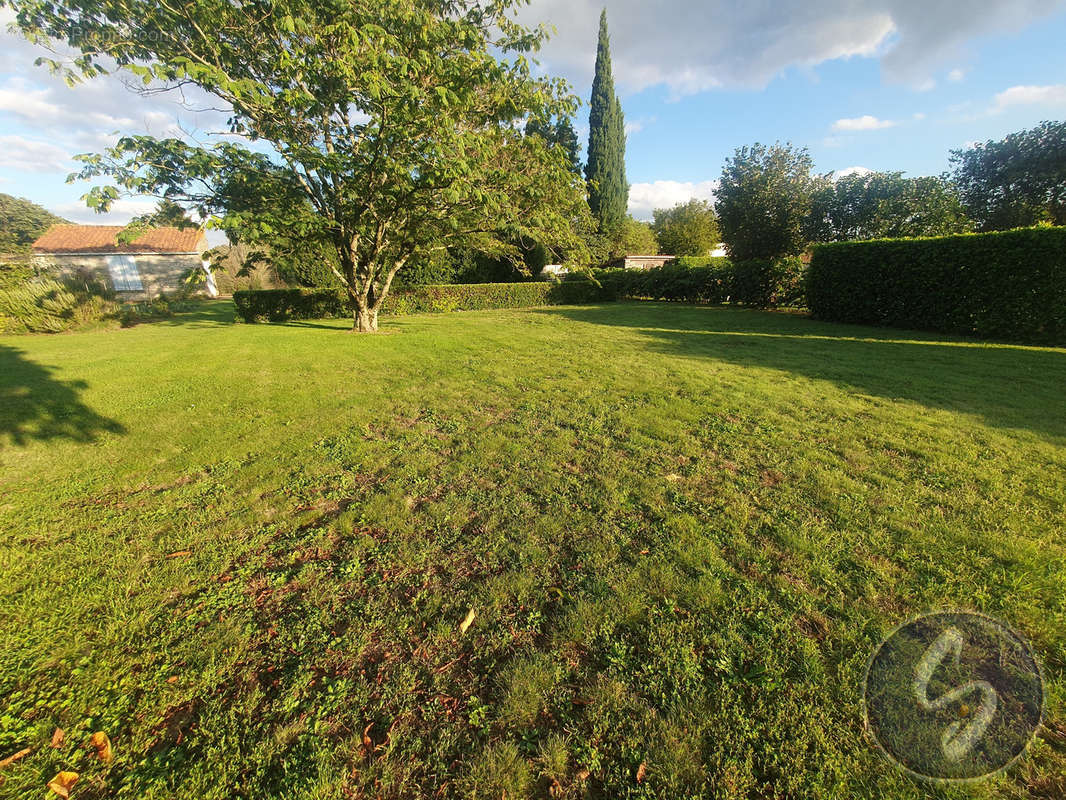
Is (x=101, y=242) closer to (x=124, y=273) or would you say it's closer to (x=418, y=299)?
(x=124, y=273)

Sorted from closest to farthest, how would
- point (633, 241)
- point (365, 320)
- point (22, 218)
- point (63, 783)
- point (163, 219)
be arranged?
point (63, 783)
point (163, 219)
point (365, 320)
point (633, 241)
point (22, 218)

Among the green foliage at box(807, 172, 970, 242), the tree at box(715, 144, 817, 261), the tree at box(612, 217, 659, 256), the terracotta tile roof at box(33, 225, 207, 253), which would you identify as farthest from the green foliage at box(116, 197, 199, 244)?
the terracotta tile roof at box(33, 225, 207, 253)

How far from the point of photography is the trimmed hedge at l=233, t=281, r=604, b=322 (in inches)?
610

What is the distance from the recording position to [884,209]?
16438 millimetres

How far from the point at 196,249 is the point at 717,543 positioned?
143ft

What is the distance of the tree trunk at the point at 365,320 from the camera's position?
1223 centimetres

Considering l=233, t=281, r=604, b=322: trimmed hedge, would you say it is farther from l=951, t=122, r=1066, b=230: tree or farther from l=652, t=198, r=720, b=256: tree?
l=951, t=122, r=1066, b=230: tree

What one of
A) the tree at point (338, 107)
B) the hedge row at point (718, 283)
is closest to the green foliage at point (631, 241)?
the hedge row at point (718, 283)

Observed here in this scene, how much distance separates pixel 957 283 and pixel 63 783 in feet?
50.9

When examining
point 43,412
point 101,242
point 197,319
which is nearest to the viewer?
point 43,412

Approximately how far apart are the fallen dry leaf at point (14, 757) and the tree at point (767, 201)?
22532 millimetres

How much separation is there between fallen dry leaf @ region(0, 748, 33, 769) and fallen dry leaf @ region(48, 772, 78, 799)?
20 cm

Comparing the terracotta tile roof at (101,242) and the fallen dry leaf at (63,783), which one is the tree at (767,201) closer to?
the fallen dry leaf at (63,783)

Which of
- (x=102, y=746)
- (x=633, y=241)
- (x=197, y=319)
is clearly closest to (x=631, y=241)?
(x=633, y=241)
